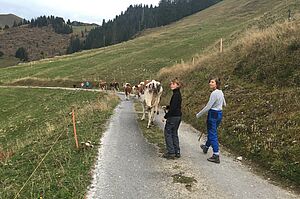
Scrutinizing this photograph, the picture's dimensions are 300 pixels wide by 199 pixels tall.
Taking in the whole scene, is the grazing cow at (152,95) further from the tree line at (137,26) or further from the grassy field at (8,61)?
the grassy field at (8,61)

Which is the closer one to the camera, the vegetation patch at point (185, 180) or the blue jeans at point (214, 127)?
the vegetation patch at point (185, 180)

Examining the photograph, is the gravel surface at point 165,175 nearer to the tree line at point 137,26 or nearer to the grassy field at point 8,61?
the tree line at point 137,26

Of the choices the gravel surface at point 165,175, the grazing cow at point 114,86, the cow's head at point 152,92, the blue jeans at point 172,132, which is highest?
the cow's head at point 152,92

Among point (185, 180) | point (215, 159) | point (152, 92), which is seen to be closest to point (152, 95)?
point (152, 92)

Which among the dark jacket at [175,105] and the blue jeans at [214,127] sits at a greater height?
the dark jacket at [175,105]

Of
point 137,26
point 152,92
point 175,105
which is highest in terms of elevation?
point 137,26

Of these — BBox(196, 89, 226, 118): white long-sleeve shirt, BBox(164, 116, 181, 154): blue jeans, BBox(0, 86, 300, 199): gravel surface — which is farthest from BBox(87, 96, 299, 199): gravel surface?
BBox(196, 89, 226, 118): white long-sleeve shirt

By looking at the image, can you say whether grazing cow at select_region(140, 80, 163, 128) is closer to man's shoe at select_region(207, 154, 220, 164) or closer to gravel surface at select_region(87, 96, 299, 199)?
gravel surface at select_region(87, 96, 299, 199)

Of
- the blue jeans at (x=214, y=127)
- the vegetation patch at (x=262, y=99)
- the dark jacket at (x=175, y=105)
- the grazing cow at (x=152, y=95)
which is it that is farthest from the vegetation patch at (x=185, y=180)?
the grazing cow at (x=152, y=95)

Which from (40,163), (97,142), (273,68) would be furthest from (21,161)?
(273,68)

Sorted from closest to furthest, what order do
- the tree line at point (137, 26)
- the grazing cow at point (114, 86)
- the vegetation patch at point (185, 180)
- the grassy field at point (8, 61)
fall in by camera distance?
→ the vegetation patch at point (185, 180), the grazing cow at point (114, 86), the tree line at point (137, 26), the grassy field at point (8, 61)

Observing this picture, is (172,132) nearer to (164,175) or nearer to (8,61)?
(164,175)

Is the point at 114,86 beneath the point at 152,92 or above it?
beneath

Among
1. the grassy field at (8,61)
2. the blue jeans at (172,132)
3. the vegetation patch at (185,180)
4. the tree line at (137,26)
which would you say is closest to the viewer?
the vegetation patch at (185,180)
